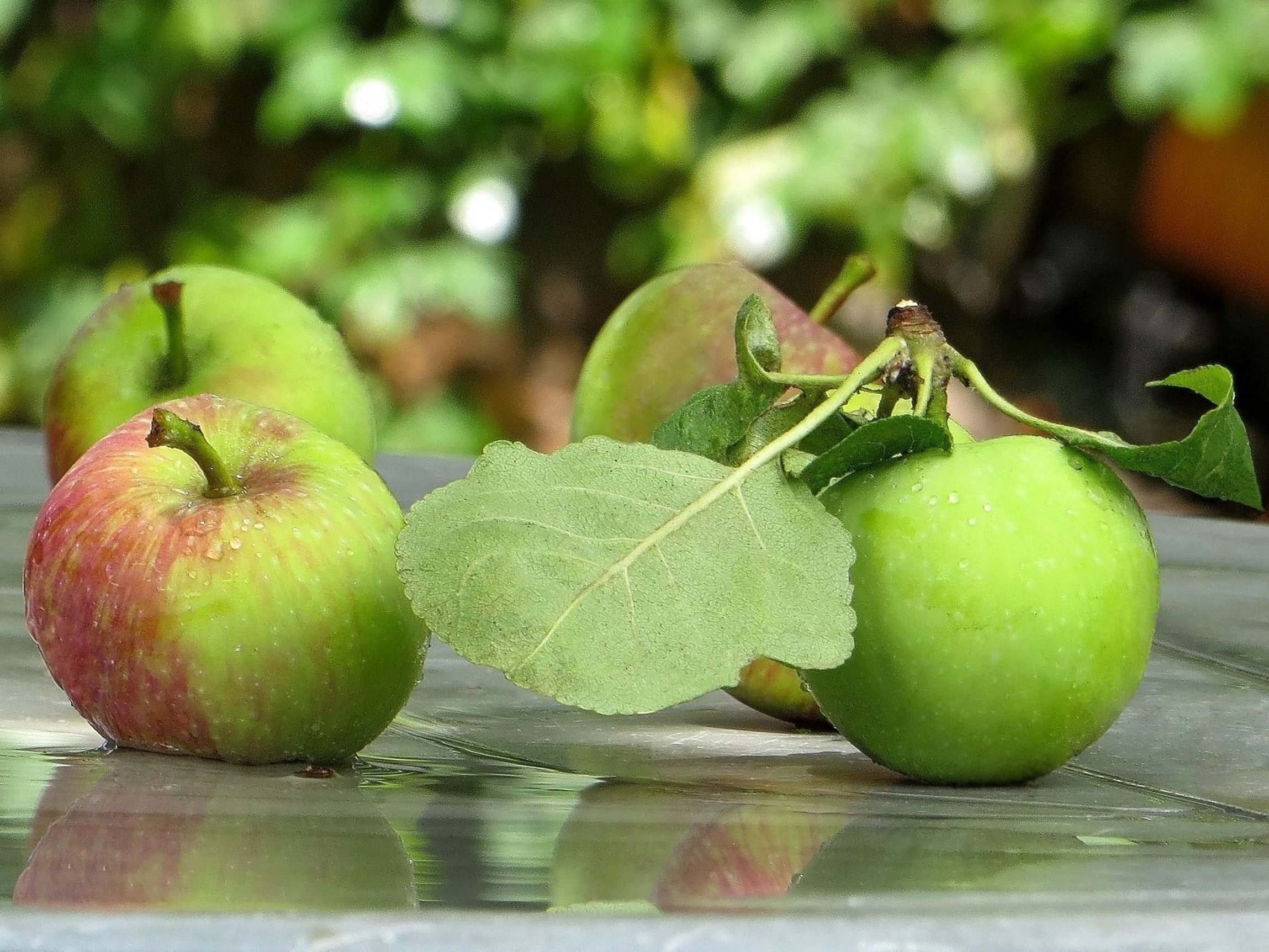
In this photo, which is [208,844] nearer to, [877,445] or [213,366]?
[877,445]

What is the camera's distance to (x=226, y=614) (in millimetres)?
678

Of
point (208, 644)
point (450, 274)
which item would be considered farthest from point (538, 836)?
point (450, 274)

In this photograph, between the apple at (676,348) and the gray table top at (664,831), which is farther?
the apple at (676,348)

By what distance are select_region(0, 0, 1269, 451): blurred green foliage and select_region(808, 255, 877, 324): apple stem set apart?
71.3 inches

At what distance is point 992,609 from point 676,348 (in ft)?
1.41

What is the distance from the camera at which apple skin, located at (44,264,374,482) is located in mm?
1099

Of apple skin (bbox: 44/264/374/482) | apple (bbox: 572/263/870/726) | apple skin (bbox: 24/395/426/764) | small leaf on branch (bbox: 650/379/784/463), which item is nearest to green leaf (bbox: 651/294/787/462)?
small leaf on branch (bbox: 650/379/784/463)

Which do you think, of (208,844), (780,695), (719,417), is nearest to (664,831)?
(208,844)

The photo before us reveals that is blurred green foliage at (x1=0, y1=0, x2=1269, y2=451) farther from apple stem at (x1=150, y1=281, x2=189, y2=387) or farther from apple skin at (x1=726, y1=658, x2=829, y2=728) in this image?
apple skin at (x1=726, y1=658, x2=829, y2=728)

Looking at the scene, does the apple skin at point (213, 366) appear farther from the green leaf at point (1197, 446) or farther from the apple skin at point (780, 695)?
the green leaf at point (1197, 446)

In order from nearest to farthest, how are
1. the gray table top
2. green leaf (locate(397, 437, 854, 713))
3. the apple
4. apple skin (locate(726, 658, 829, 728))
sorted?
the gray table top, green leaf (locate(397, 437, 854, 713)), apple skin (locate(726, 658, 829, 728)), the apple

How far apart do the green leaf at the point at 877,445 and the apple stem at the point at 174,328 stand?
48cm

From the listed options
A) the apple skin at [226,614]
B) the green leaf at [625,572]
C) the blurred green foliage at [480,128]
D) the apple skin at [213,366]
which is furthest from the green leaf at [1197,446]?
the blurred green foliage at [480,128]

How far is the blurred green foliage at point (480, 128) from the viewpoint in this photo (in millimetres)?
2873
